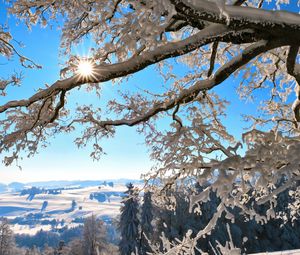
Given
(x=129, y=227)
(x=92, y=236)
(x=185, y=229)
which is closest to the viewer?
(x=185, y=229)

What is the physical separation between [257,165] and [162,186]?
11.0 ft

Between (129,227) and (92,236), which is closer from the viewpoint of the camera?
(129,227)

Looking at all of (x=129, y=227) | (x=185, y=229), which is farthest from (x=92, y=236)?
(x=185, y=229)

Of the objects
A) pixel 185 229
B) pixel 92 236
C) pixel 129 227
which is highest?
pixel 129 227

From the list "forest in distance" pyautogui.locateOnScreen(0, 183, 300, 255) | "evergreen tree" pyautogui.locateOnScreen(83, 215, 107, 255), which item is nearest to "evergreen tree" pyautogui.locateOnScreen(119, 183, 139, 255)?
"forest in distance" pyautogui.locateOnScreen(0, 183, 300, 255)

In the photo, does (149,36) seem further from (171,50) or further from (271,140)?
(271,140)

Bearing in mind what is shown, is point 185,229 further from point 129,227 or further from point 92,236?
point 92,236

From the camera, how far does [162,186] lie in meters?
6.51

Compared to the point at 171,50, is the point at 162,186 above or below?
below

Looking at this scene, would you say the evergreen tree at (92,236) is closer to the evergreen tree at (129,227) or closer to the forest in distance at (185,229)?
the forest in distance at (185,229)

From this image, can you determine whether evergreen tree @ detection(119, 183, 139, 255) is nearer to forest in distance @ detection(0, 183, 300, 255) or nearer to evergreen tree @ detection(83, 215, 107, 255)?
forest in distance @ detection(0, 183, 300, 255)

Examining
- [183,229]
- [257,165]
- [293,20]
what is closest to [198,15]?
[293,20]

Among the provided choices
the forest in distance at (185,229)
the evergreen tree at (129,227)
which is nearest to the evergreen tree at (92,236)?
the forest in distance at (185,229)

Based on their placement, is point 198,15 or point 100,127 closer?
point 198,15
